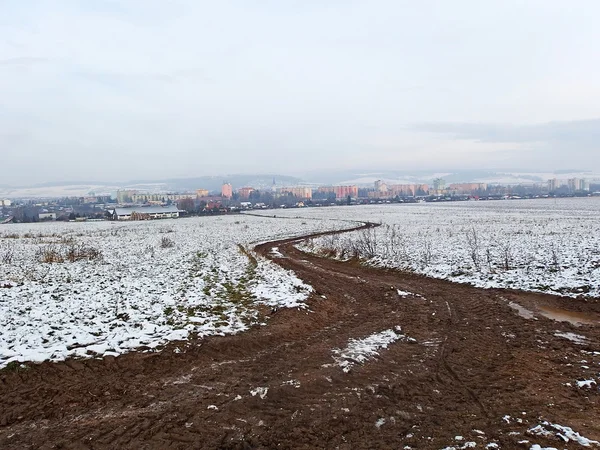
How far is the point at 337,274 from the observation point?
19.7 metres

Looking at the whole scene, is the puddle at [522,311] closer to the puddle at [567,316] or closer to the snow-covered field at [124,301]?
the puddle at [567,316]

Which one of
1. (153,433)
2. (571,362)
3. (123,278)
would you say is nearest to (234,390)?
(153,433)

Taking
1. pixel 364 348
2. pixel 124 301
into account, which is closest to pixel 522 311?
pixel 364 348

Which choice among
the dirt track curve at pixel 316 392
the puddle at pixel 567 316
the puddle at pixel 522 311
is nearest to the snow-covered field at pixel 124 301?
the dirt track curve at pixel 316 392

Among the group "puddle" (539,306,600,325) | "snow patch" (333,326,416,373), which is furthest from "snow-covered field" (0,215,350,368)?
"puddle" (539,306,600,325)

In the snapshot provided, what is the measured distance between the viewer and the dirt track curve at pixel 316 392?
570 cm

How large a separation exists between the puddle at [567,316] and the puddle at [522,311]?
39cm

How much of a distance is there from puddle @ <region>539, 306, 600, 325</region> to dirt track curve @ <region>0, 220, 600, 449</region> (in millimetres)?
663

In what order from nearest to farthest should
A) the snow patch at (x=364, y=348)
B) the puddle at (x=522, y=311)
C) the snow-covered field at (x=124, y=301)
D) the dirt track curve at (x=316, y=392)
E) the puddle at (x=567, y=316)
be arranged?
the dirt track curve at (x=316, y=392)
the snow patch at (x=364, y=348)
the snow-covered field at (x=124, y=301)
the puddle at (x=567, y=316)
the puddle at (x=522, y=311)

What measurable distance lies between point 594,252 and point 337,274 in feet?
43.4

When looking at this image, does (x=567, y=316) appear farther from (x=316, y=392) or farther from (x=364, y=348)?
(x=316, y=392)

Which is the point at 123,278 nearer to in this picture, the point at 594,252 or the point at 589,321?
the point at 589,321

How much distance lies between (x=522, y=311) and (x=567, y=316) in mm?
1192

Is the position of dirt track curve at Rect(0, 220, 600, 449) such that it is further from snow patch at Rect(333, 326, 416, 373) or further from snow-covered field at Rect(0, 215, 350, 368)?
snow-covered field at Rect(0, 215, 350, 368)
